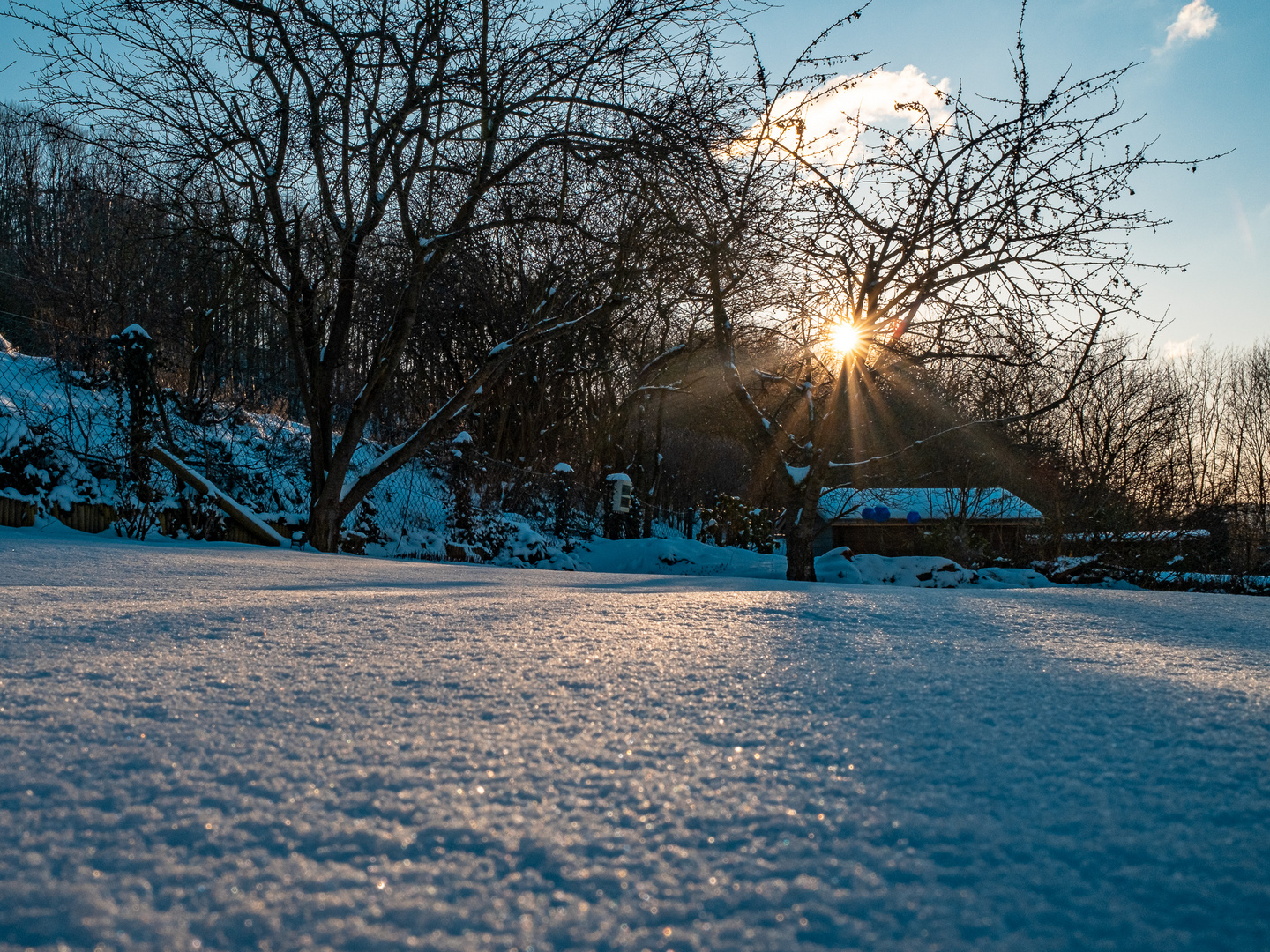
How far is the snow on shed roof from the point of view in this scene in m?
14.0

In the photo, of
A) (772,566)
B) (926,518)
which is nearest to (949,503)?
(926,518)

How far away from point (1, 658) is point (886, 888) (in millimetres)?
1419

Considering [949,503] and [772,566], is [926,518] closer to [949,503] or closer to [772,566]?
[949,503]

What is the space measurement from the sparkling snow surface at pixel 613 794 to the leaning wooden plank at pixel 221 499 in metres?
4.91

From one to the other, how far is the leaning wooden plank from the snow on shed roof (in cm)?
967

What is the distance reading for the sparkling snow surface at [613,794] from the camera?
1.76 feet

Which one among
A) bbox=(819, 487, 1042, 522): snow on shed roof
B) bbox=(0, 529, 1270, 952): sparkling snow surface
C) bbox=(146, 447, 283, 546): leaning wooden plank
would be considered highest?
bbox=(819, 487, 1042, 522): snow on shed roof

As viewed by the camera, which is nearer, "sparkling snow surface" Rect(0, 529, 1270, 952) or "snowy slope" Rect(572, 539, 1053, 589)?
"sparkling snow surface" Rect(0, 529, 1270, 952)

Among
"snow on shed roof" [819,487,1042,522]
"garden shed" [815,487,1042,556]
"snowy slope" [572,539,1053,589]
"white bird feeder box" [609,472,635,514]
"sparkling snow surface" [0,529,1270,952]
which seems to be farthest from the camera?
"snow on shed roof" [819,487,1042,522]

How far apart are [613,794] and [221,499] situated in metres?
6.27

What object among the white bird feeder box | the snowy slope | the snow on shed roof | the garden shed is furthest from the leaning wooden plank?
the snow on shed roof

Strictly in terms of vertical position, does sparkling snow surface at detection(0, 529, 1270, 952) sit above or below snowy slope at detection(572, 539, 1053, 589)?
above

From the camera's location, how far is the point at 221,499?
6047 millimetres

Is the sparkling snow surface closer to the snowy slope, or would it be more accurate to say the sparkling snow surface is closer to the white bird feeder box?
the snowy slope
